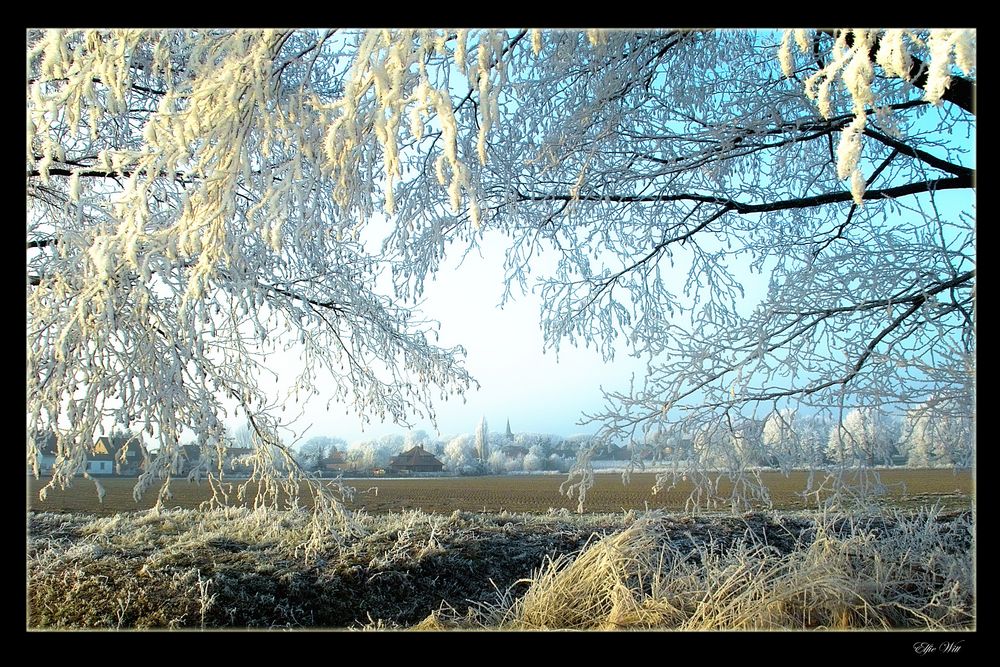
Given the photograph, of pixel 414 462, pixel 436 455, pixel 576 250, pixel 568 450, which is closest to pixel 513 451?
pixel 568 450

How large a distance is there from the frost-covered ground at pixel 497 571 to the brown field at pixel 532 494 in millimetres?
64

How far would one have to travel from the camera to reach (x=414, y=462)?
3668mm

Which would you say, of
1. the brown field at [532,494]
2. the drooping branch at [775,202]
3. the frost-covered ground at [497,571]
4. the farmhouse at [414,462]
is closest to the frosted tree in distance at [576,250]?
the drooping branch at [775,202]

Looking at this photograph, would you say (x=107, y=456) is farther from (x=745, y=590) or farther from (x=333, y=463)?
(x=745, y=590)

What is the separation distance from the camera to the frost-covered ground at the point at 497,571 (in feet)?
9.18

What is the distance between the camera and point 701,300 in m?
3.72

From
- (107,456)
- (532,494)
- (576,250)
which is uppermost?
(576,250)

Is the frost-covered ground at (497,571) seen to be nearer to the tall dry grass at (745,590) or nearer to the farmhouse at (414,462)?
the tall dry grass at (745,590)

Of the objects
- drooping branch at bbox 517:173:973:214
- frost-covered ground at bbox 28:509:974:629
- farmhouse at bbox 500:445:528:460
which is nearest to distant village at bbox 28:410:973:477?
farmhouse at bbox 500:445:528:460

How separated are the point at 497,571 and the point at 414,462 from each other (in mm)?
677

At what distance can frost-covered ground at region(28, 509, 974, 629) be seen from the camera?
2799 millimetres

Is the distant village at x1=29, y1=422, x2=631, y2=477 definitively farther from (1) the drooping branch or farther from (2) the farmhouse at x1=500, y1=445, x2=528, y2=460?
(1) the drooping branch

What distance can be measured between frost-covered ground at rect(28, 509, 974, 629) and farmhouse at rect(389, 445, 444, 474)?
0.24 m

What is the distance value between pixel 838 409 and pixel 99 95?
364cm
